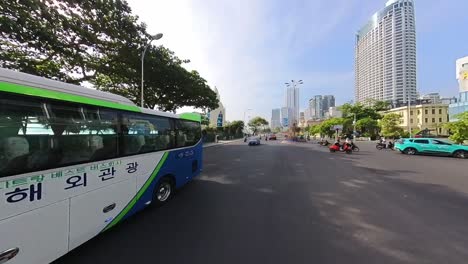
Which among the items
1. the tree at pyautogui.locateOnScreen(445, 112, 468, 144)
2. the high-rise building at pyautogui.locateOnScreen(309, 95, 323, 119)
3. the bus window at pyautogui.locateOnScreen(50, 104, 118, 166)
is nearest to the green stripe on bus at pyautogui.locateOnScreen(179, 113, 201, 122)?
the bus window at pyautogui.locateOnScreen(50, 104, 118, 166)

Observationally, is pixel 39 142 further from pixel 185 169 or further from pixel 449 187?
pixel 449 187

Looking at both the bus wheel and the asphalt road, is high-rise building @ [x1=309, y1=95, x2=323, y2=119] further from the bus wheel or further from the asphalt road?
the bus wheel

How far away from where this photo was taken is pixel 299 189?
6723 mm

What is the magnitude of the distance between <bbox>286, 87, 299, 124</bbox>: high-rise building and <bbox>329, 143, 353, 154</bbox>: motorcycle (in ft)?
123

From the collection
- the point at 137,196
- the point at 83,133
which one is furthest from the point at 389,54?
the point at 83,133

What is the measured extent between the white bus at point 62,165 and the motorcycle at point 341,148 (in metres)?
18.1

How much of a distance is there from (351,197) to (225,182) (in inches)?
152

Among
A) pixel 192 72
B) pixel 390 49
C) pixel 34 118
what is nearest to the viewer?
pixel 34 118

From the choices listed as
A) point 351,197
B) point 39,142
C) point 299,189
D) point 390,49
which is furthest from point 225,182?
point 390,49

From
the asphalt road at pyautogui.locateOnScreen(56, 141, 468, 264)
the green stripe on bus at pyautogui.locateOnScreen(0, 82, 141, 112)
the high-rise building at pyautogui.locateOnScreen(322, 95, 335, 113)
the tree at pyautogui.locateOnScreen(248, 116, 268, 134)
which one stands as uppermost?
the high-rise building at pyautogui.locateOnScreen(322, 95, 335, 113)

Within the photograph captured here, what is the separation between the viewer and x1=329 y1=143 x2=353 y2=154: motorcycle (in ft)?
61.6

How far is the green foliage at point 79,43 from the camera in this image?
8930mm

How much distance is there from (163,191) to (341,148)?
743 inches

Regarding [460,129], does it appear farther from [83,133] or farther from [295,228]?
[83,133]
